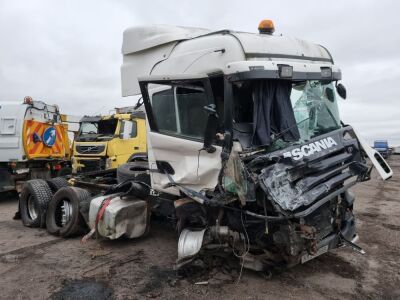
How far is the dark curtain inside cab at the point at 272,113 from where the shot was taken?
421 cm

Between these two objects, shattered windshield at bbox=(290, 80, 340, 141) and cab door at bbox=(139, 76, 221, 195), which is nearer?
cab door at bbox=(139, 76, 221, 195)

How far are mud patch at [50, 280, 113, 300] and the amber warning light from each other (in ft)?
11.6

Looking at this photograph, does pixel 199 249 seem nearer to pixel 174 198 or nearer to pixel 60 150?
pixel 174 198

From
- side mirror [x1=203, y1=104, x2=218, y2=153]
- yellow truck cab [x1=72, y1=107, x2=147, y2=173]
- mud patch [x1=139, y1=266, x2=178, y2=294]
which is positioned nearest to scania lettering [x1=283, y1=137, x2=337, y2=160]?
side mirror [x1=203, y1=104, x2=218, y2=153]

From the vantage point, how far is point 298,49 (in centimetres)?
481

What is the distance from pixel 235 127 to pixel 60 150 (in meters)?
8.51

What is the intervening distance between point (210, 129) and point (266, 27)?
1.75 meters

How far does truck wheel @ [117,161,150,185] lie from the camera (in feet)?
18.9

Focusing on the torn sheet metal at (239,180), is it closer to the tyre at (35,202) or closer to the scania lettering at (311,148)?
the scania lettering at (311,148)

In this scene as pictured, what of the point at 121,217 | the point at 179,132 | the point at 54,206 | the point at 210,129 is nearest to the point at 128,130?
the point at 54,206

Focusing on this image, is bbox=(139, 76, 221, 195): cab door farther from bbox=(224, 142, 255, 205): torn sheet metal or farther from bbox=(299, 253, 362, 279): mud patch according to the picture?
bbox=(299, 253, 362, 279): mud patch

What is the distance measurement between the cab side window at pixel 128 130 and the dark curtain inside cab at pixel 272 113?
7.25 metres

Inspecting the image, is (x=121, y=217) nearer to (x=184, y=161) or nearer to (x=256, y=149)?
(x=184, y=161)

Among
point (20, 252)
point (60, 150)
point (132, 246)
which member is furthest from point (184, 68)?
point (60, 150)
